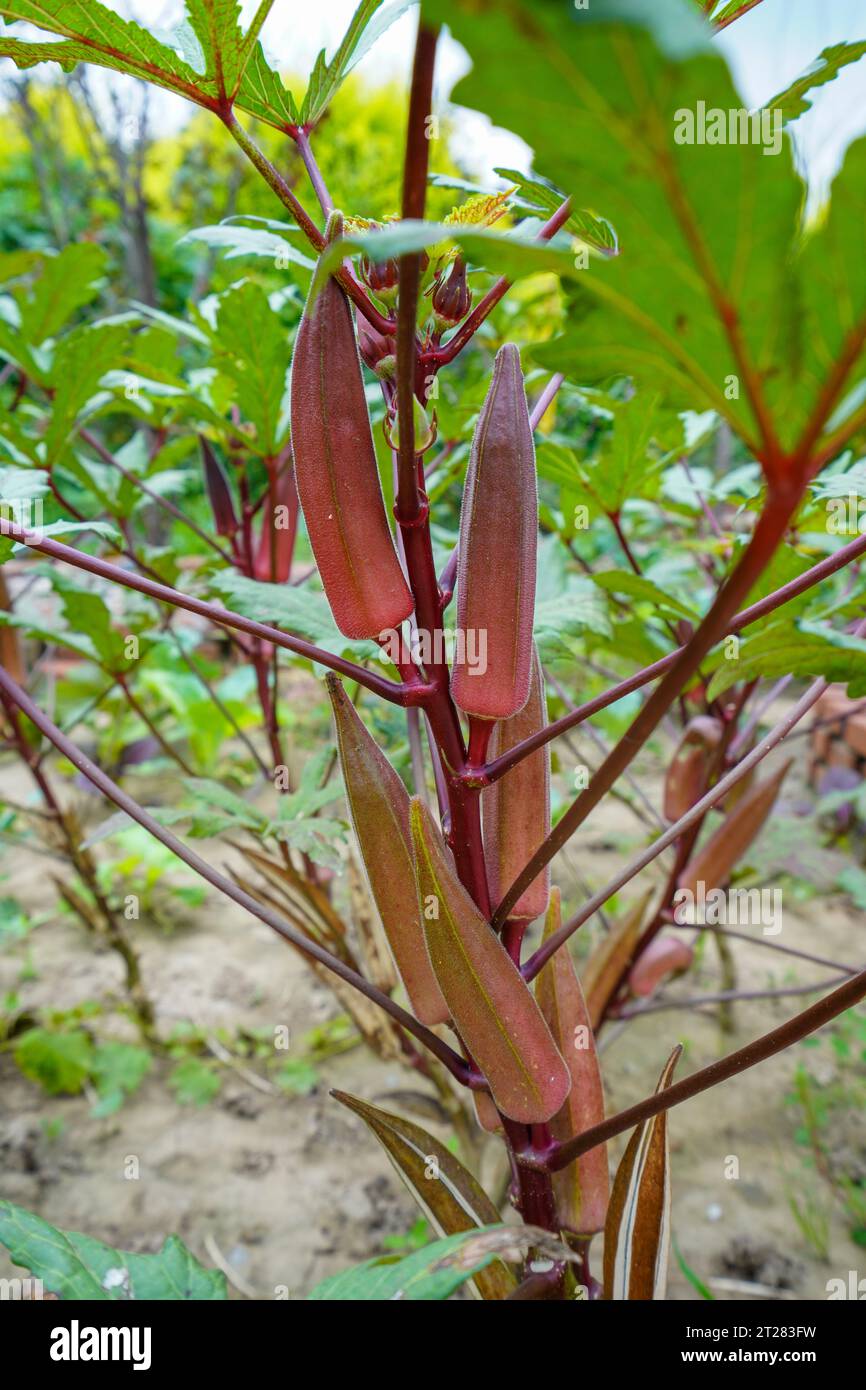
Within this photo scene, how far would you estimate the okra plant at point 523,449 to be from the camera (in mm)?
216

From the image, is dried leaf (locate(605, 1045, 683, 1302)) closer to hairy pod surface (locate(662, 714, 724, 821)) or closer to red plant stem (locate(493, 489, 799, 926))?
red plant stem (locate(493, 489, 799, 926))

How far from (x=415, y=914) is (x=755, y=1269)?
0.68m

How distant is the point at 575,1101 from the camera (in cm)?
51

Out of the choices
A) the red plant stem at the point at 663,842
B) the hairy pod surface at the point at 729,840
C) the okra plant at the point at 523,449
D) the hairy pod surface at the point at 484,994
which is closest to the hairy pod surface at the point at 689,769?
the hairy pod surface at the point at 729,840

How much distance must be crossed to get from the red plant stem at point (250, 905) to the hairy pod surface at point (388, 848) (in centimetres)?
2

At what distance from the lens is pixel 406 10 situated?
0.39 metres

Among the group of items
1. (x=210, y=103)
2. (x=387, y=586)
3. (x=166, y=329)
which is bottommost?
(x=387, y=586)

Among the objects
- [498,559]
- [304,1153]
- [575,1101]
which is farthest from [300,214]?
[304,1153]

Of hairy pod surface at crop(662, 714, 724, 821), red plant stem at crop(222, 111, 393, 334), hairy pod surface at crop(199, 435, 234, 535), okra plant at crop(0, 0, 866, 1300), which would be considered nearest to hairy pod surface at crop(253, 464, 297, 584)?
hairy pod surface at crop(199, 435, 234, 535)

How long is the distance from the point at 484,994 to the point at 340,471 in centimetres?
26

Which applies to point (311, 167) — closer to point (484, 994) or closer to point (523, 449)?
point (523, 449)

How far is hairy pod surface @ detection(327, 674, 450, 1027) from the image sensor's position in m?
0.48

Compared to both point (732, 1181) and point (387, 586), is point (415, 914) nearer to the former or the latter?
point (387, 586)

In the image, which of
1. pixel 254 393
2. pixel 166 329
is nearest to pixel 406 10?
pixel 254 393
